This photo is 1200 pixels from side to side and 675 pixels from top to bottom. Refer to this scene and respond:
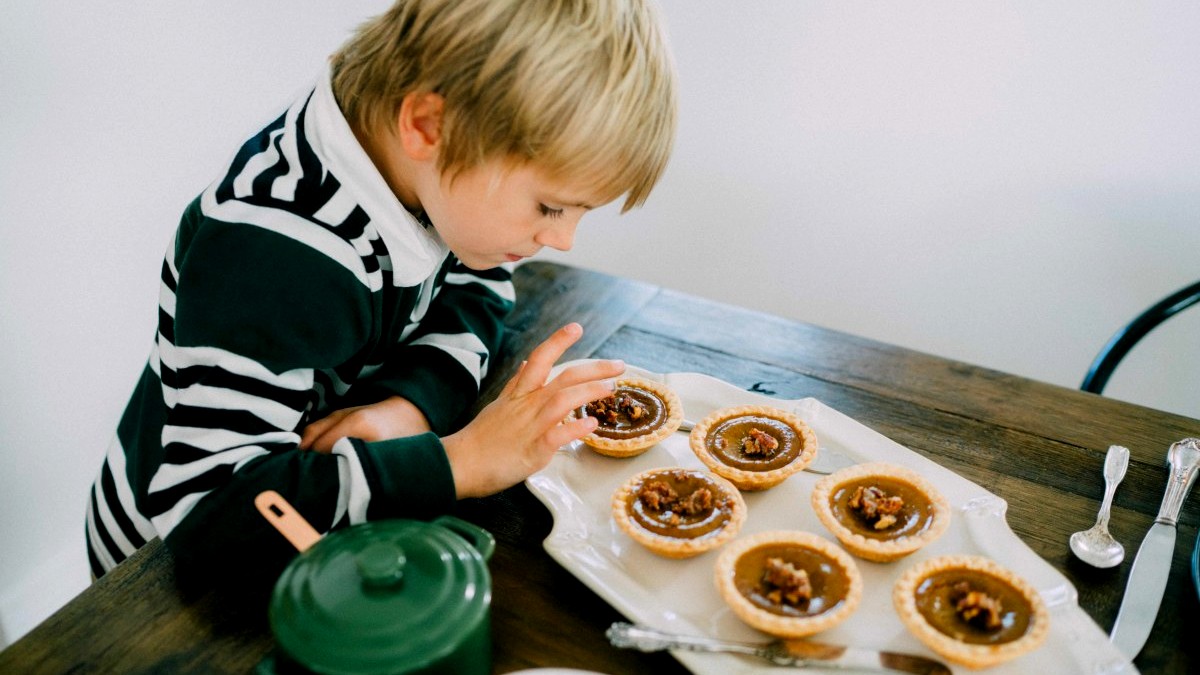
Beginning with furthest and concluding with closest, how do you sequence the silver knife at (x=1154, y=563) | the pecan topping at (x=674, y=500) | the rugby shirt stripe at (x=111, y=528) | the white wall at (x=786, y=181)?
1. the white wall at (x=786, y=181)
2. the rugby shirt stripe at (x=111, y=528)
3. the pecan topping at (x=674, y=500)
4. the silver knife at (x=1154, y=563)

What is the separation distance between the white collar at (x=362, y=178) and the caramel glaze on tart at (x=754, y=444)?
43 cm

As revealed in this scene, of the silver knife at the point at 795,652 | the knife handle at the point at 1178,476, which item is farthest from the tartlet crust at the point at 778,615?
the knife handle at the point at 1178,476

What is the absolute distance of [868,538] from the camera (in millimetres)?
896

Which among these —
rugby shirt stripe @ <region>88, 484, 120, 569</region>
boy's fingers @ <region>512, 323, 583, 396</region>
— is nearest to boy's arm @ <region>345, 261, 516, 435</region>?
boy's fingers @ <region>512, 323, 583, 396</region>

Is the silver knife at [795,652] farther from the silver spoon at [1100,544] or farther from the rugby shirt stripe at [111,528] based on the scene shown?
the rugby shirt stripe at [111,528]

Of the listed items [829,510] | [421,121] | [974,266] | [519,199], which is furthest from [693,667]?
[974,266]

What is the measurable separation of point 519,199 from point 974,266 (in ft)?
5.19

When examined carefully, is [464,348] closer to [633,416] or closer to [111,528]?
[633,416]

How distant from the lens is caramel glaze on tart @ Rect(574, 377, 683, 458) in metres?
1.04

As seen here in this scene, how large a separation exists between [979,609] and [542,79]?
70 cm

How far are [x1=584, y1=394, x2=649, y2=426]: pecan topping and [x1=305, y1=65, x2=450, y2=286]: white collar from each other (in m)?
0.29

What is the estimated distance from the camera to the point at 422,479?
2.99 ft

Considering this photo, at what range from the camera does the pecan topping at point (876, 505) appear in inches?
35.8

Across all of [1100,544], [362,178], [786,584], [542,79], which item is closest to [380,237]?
[362,178]
